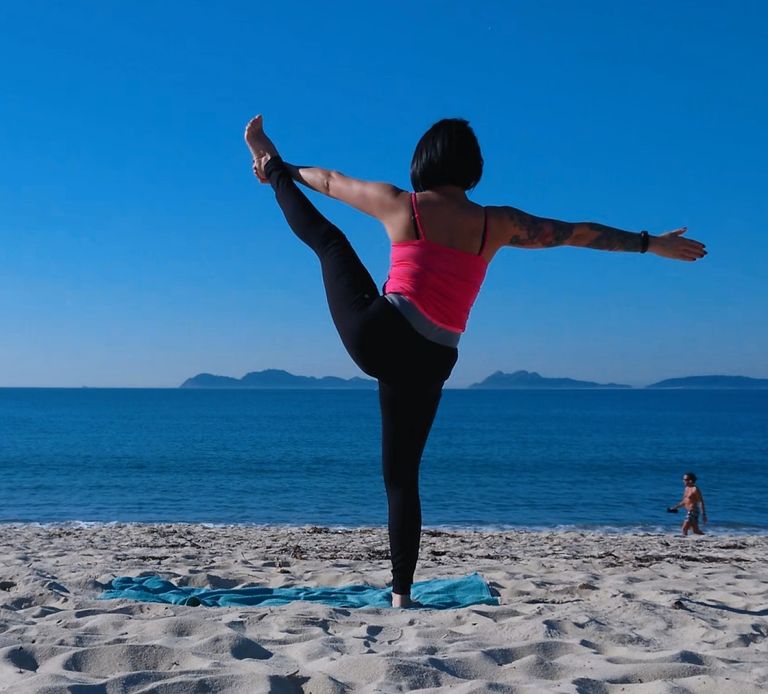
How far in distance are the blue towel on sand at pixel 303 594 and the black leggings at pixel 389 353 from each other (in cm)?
43

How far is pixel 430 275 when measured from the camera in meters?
3.55

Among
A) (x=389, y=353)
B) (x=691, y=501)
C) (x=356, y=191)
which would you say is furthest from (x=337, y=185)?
(x=691, y=501)

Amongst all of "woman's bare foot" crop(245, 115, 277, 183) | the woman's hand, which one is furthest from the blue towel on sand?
"woman's bare foot" crop(245, 115, 277, 183)

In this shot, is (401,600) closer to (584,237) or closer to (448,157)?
(584,237)

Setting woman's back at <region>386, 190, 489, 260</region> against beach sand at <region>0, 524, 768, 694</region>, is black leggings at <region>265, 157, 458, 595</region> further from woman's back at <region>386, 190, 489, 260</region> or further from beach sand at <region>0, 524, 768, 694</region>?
beach sand at <region>0, 524, 768, 694</region>

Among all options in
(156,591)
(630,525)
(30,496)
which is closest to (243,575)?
(156,591)

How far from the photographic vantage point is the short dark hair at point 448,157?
145 inches

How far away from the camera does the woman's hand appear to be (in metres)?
3.98

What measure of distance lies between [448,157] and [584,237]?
30.4 inches

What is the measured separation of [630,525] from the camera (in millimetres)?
19609

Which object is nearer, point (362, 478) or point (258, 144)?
point (258, 144)

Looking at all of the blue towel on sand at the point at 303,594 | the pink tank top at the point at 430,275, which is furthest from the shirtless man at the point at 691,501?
the pink tank top at the point at 430,275

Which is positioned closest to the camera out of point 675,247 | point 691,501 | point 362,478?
point 675,247

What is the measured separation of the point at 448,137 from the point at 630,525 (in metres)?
17.7
